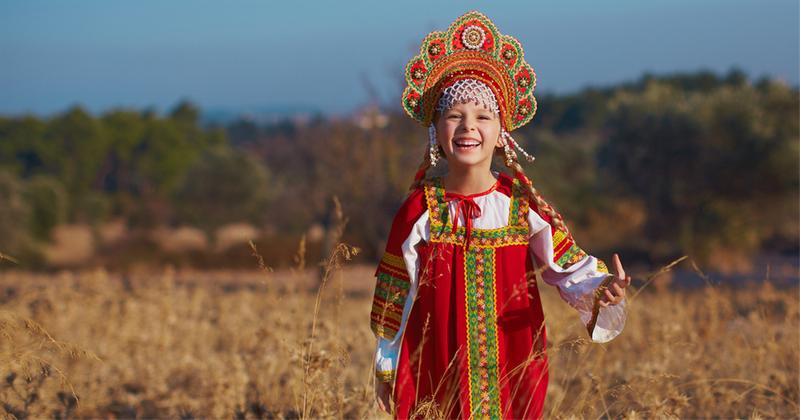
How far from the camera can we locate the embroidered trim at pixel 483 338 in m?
2.31

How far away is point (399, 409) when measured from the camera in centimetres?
231

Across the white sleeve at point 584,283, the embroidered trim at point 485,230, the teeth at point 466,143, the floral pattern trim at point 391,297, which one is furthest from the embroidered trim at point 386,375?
the teeth at point 466,143

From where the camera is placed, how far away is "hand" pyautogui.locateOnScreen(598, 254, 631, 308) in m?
2.13

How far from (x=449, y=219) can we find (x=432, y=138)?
1.21ft

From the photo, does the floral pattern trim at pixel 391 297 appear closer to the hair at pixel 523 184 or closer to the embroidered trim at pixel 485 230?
the embroidered trim at pixel 485 230

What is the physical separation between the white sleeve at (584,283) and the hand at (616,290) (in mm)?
35

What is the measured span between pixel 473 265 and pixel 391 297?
377 mm

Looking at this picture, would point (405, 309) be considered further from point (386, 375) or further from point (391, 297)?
point (386, 375)

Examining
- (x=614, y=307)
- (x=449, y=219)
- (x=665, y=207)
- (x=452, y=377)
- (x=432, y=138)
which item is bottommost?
(x=665, y=207)

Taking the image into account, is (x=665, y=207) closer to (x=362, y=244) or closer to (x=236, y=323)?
(x=362, y=244)

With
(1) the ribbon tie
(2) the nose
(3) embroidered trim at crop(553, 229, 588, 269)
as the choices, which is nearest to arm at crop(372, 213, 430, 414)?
(1) the ribbon tie

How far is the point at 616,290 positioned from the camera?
2.17 meters

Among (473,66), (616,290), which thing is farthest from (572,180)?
(616,290)

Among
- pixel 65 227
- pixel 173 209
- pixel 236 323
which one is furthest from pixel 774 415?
pixel 173 209
